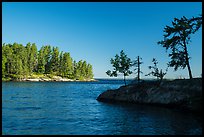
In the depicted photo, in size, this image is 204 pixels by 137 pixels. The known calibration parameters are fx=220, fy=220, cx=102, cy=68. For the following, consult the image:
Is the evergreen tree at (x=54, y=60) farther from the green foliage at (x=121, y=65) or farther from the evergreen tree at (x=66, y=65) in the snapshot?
the green foliage at (x=121, y=65)

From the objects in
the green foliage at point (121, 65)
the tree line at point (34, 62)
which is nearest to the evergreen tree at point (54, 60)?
the tree line at point (34, 62)

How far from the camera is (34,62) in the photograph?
502 ft

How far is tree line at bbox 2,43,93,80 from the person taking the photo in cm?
13200

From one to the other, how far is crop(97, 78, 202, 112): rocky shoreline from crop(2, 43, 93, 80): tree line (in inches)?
3936

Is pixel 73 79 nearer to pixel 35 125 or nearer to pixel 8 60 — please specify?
pixel 8 60

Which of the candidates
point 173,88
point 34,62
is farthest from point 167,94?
point 34,62

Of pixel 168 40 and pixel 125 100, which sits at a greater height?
pixel 168 40

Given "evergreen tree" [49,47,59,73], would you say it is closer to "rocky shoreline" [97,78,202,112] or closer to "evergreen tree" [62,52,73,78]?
"evergreen tree" [62,52,73,78]

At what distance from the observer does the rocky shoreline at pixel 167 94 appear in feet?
103

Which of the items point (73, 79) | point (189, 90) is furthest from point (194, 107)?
point (73, 79)

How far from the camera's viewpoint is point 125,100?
43906 millimetres

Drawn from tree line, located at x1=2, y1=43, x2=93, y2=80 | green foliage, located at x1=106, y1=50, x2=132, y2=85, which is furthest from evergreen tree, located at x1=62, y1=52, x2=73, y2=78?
green foliage, located at x1=106, y1=50, x2=132, y2=85

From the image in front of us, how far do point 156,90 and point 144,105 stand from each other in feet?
11.1

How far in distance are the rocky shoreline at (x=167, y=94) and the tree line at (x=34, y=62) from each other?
328ft
